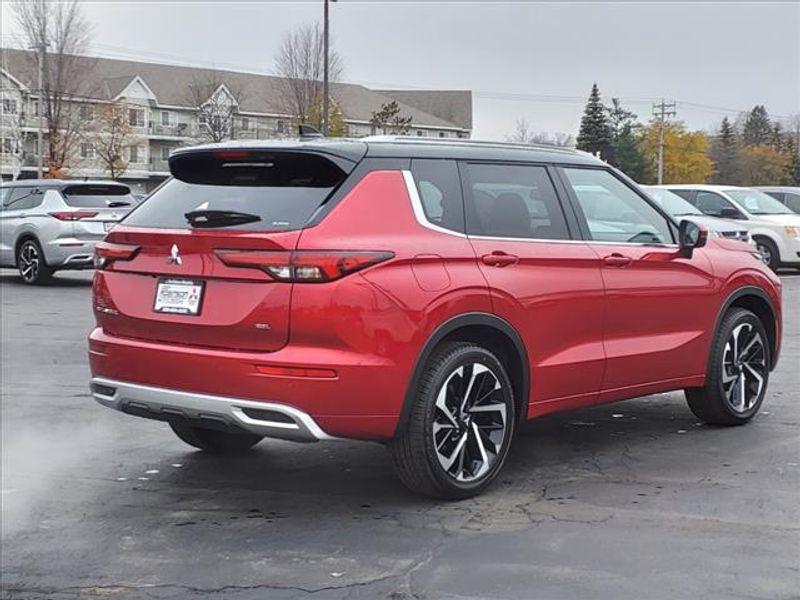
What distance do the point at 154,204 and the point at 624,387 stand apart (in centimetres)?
277

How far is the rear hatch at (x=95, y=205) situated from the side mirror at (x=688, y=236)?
460 inches

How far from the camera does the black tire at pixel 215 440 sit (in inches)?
232

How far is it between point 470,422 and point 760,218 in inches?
603

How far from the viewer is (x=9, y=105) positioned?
63.7 meters

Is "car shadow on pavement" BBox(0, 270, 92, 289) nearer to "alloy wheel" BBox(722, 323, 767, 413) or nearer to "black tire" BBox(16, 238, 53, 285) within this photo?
"black tire" BBox(16, 238, 53, 285)

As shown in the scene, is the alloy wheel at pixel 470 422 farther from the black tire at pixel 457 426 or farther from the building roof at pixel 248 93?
the building roof at pixel 248 93

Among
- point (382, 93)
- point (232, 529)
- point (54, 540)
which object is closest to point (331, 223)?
point (232, 529)

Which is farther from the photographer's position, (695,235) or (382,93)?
(382,93)

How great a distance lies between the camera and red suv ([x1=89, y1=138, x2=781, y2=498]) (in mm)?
4473

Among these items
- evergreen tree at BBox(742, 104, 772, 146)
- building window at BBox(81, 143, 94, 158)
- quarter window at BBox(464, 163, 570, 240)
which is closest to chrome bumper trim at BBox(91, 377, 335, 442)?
quarter window at BBox(464, 163, 570, 240)

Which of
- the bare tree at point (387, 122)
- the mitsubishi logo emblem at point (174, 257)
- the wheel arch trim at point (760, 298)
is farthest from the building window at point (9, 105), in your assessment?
the mitsubishi logo emblem at point (174, 257)

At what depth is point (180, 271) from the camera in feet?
15.5

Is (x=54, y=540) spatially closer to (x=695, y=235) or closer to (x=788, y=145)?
(x=695, y=235)

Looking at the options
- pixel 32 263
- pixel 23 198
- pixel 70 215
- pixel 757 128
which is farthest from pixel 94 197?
pixel 757 128
